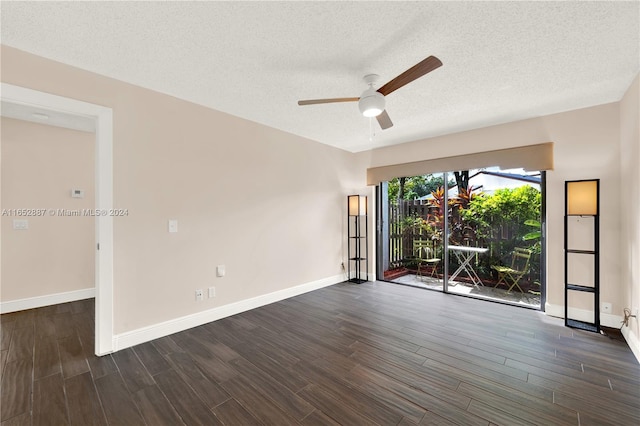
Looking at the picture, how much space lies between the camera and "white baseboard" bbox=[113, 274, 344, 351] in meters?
2.48

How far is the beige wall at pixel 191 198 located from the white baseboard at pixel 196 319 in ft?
0.21

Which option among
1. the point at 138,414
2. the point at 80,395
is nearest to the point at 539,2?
the point at 138,414

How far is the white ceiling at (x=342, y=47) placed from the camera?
163cm

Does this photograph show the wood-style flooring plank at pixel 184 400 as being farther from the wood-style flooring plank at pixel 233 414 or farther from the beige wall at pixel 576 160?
the beige wall at pixel 576 160

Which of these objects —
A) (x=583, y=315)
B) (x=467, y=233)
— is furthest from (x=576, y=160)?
(x=583, y=315)

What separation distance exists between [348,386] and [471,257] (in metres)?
3.11

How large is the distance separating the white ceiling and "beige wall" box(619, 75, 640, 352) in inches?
9.7

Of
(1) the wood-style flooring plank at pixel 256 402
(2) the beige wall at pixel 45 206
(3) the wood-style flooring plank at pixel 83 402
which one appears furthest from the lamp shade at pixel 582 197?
(2) the beige wall at pixel 45 206

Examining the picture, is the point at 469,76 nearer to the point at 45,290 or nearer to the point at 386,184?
the point at 386,184

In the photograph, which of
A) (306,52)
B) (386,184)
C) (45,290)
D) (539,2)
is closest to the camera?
(539,2)

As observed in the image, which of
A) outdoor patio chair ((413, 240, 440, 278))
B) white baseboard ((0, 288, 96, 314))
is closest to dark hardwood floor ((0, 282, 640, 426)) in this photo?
white baseboard ((0, 288, 96, 314))

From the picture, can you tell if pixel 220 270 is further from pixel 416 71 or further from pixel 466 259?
pixel 466 259

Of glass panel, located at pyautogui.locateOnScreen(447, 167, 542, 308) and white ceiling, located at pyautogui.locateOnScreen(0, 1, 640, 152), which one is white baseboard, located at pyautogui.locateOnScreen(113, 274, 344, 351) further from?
glass panel, located at pyautogui.locateOnScreen(447, 167, 542, 308)

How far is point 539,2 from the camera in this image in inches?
61.3
